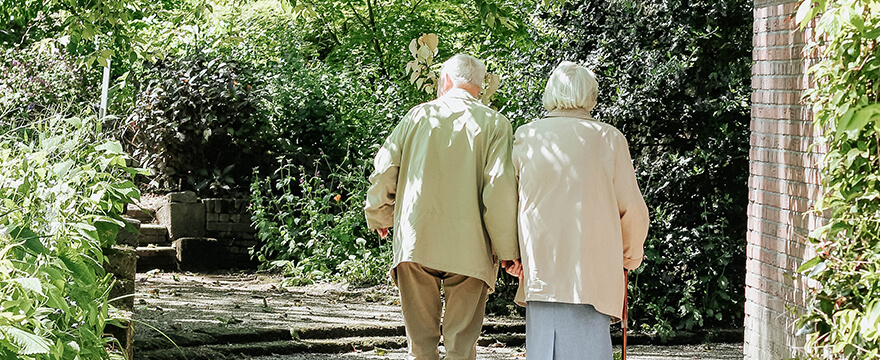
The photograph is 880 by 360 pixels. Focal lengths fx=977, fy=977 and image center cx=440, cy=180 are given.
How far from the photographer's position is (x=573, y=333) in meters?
3.95

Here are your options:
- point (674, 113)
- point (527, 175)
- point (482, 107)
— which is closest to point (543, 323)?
point (527, 175)

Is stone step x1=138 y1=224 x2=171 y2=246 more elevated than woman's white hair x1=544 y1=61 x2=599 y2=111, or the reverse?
woman's white hair x1=544 y1=61 x2=599 y2=111

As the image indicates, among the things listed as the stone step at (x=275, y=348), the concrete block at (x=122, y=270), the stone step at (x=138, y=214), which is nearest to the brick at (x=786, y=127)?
the stone step at (x=275, y=348)

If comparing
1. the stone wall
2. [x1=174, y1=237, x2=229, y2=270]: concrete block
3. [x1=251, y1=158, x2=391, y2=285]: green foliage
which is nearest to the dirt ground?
[x1=251, y1=158, x2=391, y2=285]: green foliage

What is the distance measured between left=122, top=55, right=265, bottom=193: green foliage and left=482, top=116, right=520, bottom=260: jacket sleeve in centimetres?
626

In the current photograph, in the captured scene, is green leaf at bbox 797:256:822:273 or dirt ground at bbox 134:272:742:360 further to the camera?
dirt ground at bbox 134:272:742:360

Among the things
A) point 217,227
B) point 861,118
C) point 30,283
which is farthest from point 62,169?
point 217,227

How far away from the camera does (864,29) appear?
9.41ft

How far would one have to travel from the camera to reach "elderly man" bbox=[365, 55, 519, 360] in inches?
171

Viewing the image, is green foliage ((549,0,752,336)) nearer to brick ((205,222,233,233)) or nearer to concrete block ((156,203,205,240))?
brick ((205,222,233,233))

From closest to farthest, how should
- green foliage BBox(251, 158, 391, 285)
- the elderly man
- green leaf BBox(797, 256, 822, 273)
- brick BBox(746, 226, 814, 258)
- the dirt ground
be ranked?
green leaf BBox(797, 256, 822, 273)
brick BBox(746, 226, 814, 258)
the elderly man
the dirt ground
green foliage BBox(251, 158, 391, 285)

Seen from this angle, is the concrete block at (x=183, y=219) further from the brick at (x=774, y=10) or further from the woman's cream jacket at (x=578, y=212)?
the brick at (x=774, y=10)

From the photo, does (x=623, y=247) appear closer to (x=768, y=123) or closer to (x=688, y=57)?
(x=768, y=123)

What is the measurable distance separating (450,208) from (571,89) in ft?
2.62
